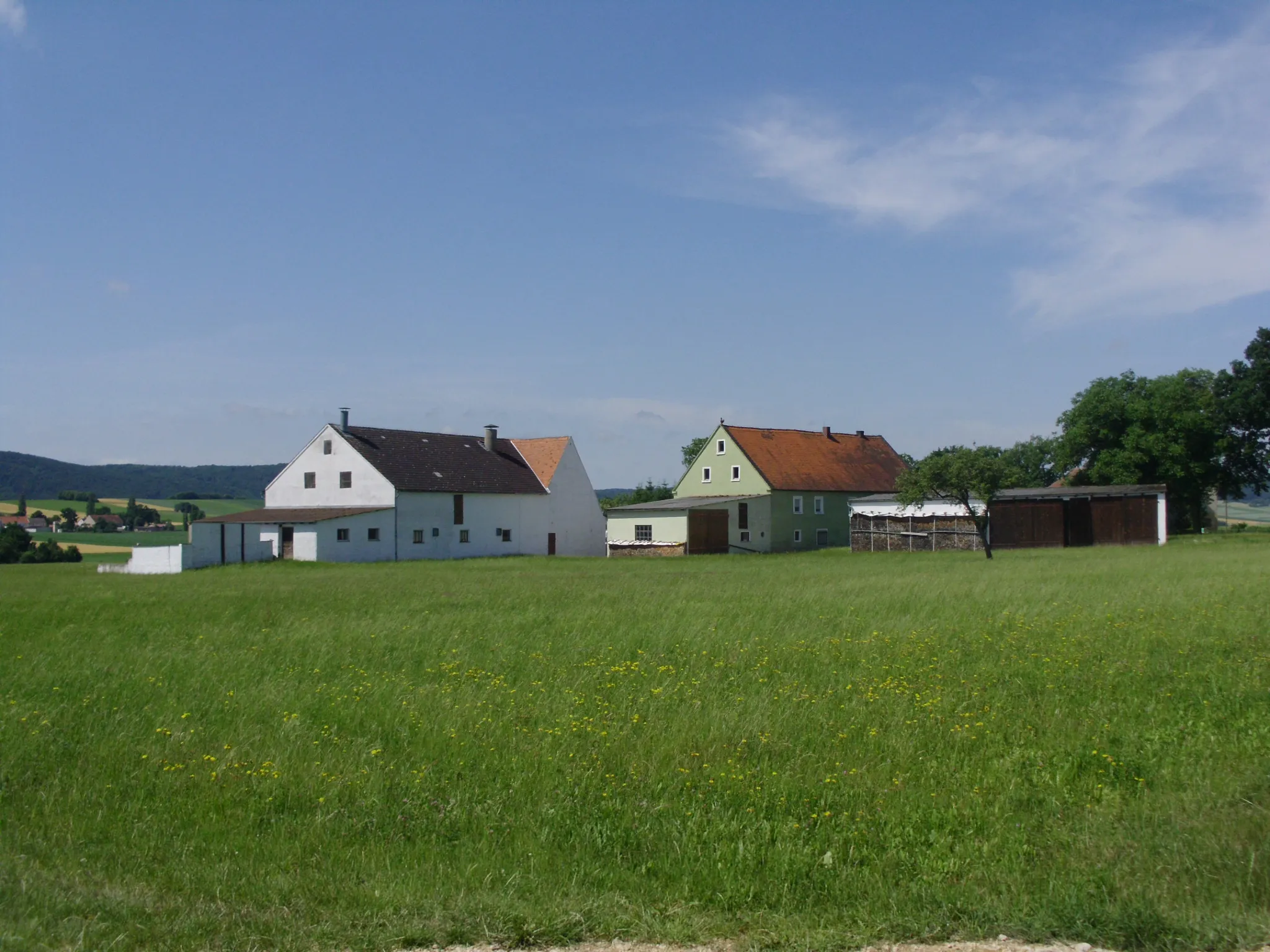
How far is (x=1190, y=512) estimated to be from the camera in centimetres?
7425

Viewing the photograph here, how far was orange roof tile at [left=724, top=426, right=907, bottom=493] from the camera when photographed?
68.4 m

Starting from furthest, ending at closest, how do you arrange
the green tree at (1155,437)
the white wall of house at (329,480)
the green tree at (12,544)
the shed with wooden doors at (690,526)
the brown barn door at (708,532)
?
the green tree at (1155,437), the green tree at (12,544), the shed with wooden doors at (690,526), the brown barn door at (708,532), the white wall of house at (329,480)

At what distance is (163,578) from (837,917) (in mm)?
37498

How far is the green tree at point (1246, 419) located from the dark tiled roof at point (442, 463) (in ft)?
146

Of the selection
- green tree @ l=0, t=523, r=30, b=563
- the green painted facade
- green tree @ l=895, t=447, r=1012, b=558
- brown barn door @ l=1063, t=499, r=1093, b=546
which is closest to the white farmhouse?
the green painted facade

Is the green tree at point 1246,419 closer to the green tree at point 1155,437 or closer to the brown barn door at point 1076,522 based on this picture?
the green tree at point 1155,437

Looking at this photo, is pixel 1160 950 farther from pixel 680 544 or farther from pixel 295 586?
pixel 680 544

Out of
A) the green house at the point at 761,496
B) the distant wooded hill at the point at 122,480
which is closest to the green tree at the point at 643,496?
the green house at the point at 761,496

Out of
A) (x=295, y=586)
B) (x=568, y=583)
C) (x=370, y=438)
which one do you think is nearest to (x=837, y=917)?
(x=568, y=583)

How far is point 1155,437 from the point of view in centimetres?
7131

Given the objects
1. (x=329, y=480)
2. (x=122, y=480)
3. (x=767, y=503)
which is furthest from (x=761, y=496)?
(x=122, y=480)

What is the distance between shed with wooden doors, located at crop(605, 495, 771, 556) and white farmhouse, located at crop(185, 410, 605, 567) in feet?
14.0

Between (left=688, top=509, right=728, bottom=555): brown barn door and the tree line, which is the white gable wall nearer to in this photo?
(left=688, top=509, right=728, bottom=555): brown barn door

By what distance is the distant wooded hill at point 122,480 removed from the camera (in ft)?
496
